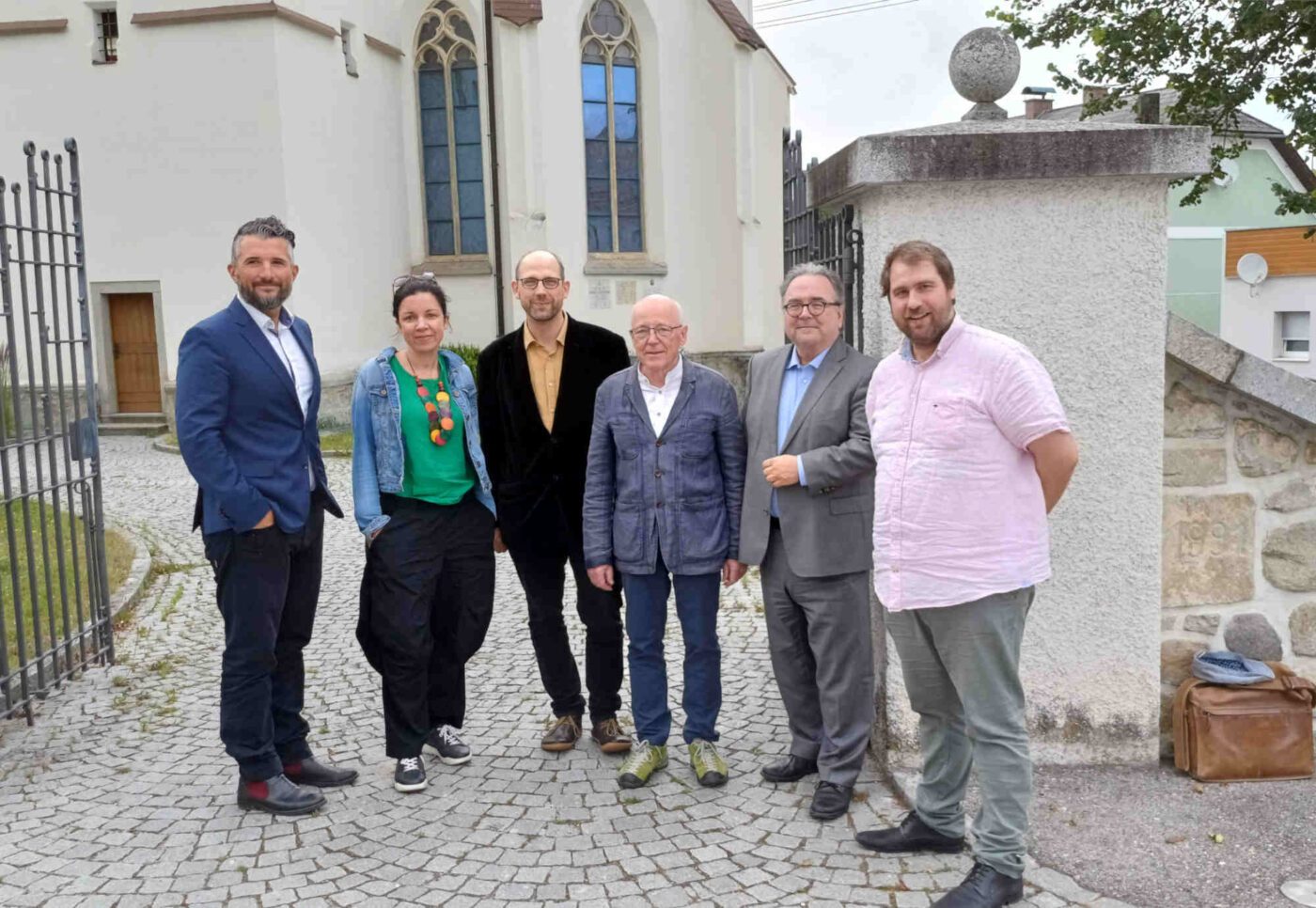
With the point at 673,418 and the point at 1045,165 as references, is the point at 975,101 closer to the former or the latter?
the point at 1045,165

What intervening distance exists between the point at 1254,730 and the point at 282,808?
3523 millimetres

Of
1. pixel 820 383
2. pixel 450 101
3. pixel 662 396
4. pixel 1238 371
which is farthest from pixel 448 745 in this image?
pixel 450 101

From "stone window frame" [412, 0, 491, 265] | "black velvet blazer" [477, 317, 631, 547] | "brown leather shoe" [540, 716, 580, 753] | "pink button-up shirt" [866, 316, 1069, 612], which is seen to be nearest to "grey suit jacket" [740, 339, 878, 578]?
"pink button-up shirt" [866, 316, 1069, 612]

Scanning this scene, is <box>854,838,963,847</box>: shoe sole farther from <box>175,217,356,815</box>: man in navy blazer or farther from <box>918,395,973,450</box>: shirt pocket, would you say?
<box>175,217,356,815</box>: man in navy blazer

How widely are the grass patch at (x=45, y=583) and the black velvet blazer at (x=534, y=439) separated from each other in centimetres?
221

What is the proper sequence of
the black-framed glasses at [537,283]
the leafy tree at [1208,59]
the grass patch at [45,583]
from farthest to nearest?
the leafy tree at [1208,59], the grass patch at [45,583], the black-framed glasses at [537,283]

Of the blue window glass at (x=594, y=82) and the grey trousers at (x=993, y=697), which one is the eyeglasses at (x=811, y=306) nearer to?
the grey trousers at (x=993, y=697)

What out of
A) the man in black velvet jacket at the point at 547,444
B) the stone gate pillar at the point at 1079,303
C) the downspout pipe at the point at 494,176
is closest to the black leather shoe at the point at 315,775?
the man in black velvet jacket at the point at 547,444

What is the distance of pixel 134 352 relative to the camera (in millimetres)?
17703

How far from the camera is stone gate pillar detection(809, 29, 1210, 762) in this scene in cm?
391

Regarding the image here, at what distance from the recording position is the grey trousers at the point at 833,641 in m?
3.94

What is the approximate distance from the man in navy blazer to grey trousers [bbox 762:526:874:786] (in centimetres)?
177

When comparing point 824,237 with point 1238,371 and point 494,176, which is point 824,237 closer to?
point 1238,371

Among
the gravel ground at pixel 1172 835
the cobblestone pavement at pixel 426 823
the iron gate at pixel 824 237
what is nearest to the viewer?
the gravel ground at pixel 1172 835
